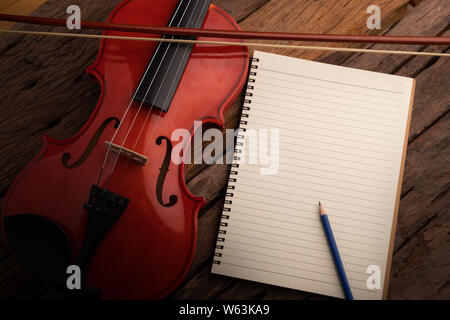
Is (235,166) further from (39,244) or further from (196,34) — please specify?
(39,244)

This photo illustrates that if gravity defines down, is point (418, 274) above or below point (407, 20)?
below

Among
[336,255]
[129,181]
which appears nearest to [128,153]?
[129,181]

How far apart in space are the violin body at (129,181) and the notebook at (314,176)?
0.17m

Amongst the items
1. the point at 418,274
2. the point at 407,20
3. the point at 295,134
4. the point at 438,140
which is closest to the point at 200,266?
the point at 295,134

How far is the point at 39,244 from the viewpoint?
2.45 ft

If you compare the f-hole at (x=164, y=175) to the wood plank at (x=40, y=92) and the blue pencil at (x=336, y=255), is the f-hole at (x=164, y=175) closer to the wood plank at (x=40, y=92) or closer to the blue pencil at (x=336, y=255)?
the wood plank at (x=40, y=92)

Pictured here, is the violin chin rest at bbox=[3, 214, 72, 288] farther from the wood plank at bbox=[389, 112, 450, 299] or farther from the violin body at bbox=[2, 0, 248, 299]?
the wood plank at bbox=[389, 112, 450, 299]

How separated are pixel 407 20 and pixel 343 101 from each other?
41 cm

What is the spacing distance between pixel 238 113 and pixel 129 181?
427mm

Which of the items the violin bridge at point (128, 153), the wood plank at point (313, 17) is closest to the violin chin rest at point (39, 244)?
the violin bridge at point (128, 153)

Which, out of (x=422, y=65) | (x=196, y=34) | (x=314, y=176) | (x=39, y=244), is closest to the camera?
(x=39, y=244)

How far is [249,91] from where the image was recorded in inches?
39.5

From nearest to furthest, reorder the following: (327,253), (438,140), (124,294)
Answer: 1. (124,294)
2. (327,253)
3. (438,140)

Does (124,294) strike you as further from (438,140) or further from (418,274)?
(438,140)
